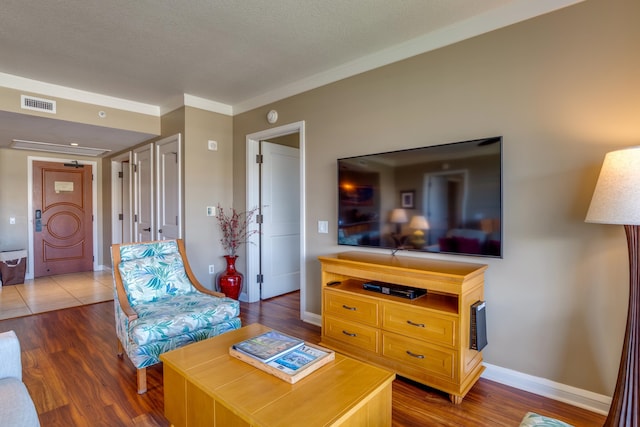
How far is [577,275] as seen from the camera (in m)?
1.98

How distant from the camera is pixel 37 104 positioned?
136 inches

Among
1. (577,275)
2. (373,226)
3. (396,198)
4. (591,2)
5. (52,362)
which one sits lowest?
(52,362)

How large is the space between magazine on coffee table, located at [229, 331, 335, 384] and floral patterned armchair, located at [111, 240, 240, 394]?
2.48 ft

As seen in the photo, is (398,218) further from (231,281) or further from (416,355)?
(231,281)

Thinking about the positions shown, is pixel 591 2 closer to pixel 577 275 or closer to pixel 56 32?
pixel 577 275

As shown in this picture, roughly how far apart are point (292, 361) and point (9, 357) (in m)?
1.28

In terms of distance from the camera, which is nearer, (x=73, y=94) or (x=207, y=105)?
(x=73, y=94)

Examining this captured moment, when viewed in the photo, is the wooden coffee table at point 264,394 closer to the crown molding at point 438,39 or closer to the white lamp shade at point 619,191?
the white lamp shade at point 619,191

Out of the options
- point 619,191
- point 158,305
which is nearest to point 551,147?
point 619,191

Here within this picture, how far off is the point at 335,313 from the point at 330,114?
6.13 feet

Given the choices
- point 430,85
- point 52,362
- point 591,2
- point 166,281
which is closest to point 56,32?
point 166,281

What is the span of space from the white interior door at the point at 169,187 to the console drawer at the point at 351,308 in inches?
89.5

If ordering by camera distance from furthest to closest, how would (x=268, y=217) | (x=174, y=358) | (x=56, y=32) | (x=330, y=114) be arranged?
(x=268, y=217)
(x=330, y=114)
(x=56, y=32)
(x=174, y=358)

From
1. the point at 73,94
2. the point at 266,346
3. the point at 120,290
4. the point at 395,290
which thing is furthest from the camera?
the point at 73,94
